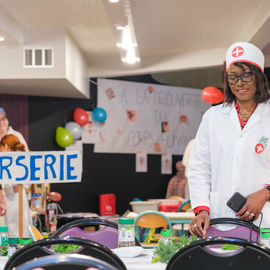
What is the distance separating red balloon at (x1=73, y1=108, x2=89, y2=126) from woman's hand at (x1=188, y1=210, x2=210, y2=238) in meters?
7.95

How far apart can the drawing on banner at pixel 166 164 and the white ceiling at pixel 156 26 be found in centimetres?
234

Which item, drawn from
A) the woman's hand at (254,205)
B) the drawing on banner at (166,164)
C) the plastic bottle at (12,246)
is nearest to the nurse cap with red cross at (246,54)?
the woman's hand at (254,205)

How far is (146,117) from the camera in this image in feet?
38.3

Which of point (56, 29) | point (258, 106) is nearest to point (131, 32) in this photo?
point (56, 29)

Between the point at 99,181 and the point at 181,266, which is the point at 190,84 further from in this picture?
the point at 181,266

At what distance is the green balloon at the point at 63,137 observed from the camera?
10.3 meters

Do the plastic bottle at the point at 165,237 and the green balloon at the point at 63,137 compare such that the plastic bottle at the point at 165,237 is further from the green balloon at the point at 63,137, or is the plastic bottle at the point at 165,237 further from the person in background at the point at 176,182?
the person in background at the point at 176,182

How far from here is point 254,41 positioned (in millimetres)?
7840

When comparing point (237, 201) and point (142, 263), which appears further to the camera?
point (237, 201)

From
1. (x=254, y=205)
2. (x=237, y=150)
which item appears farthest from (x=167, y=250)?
(x=237, y=150)

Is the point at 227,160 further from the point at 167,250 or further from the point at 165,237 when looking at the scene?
the point at 167,250

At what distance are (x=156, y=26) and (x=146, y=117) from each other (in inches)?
152

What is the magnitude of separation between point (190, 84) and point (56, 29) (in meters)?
5.61

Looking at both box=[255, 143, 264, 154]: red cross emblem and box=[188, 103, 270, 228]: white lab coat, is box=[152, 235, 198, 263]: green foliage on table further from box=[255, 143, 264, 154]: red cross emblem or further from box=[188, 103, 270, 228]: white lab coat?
box=[255, 143, 264, 154]: red cross emblem
